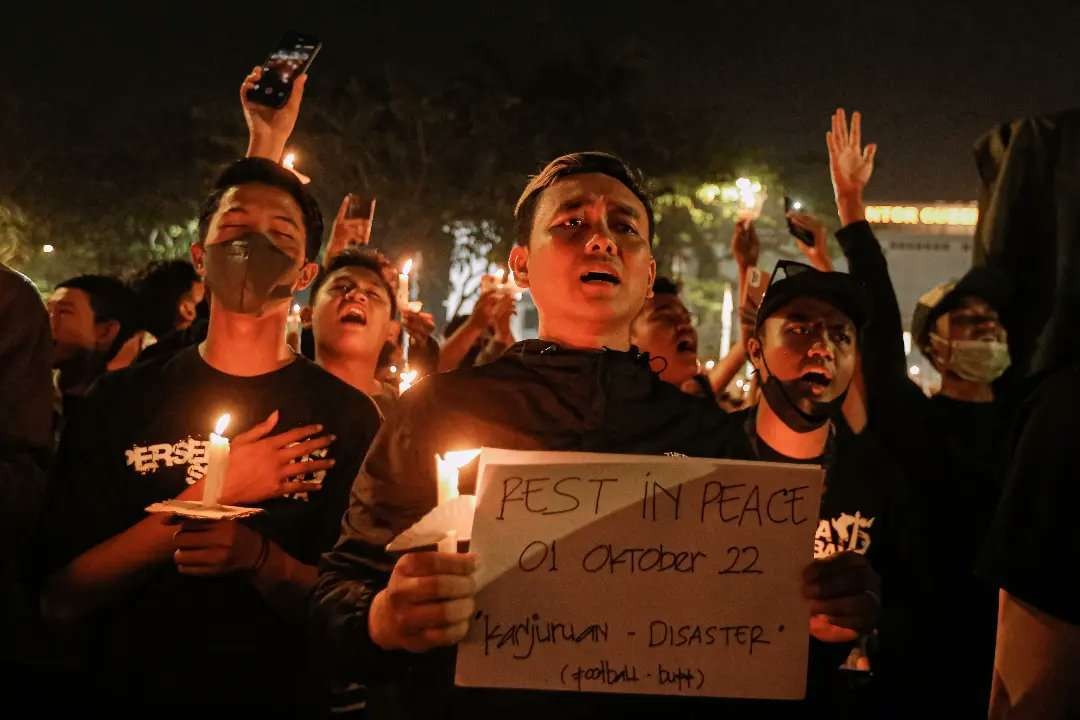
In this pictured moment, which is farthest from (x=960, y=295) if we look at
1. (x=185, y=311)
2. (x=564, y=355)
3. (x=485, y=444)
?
(x=185, y=311)

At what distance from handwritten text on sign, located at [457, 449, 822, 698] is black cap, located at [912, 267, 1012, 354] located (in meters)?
1.60

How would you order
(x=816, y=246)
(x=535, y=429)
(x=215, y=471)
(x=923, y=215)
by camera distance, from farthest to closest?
1. (x=923, y=215)
2. (x=816, y=246)
3. (x=535, y=429)
4. (x=215, y=471)

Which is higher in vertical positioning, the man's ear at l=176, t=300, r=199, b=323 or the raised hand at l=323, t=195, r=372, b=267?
the raised hand at l=323, t=195, r=372, b=267

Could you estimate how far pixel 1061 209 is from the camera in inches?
113

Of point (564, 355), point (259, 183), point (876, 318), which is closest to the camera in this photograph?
point (564, 355)

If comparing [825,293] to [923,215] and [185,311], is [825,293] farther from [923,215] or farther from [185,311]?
[923,215]

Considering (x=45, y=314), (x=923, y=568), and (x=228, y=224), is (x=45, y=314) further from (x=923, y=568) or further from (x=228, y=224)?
(x=923, y=568)

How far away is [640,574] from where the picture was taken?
204cm

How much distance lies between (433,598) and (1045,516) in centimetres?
149

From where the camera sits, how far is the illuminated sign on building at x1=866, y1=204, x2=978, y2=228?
62.6 metres

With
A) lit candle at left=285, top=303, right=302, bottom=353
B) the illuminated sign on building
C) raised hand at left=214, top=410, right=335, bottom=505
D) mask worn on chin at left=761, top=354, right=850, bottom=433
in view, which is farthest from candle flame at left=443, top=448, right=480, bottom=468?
the illuminated sign on building

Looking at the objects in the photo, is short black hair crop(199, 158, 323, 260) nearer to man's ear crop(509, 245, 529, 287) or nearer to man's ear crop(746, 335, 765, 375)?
man's ear crop(509, 245, 529, 287)

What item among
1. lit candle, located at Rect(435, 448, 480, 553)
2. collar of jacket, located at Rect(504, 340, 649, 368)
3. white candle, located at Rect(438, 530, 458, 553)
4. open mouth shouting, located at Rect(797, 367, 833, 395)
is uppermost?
open mouth shouting, located at Rect(797, 367, 833, 395)

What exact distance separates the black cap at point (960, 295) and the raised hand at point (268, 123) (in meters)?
3.17
